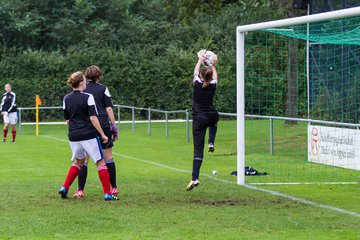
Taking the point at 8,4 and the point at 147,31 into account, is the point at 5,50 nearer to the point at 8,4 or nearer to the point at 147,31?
the point at 8,4

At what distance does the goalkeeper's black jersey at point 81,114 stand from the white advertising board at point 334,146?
7252 mm

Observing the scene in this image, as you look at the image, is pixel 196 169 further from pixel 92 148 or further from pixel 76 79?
pixel 76 79

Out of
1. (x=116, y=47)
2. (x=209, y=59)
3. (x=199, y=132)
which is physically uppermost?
(x=116, y=47)

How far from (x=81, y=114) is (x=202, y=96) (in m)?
2.05

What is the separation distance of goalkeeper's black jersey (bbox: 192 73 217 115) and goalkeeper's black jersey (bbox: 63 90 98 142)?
6.04 ft

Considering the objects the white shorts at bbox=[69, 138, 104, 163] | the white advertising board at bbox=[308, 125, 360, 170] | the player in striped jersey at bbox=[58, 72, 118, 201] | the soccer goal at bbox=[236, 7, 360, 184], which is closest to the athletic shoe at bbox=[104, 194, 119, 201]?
the player in striped jersey at bbox=[58, 72, 118, 201]

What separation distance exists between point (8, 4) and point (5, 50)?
236 centimetres

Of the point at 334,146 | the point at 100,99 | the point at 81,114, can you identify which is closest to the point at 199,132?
the point at 100,99

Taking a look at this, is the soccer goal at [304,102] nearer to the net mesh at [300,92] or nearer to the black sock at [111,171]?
the net mesh at [300,92]

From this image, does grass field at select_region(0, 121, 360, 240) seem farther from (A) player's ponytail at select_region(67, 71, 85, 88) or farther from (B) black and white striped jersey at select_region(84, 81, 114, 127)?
(A) player's ponytail at select_region(67, 71, 85, 88)

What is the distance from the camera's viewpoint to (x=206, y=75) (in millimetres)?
13664

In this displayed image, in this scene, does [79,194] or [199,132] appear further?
[199,132]

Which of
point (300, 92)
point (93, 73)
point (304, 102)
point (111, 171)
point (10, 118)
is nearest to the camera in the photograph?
point (93, 73)

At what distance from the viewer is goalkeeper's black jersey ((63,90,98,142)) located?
12.7 metres
